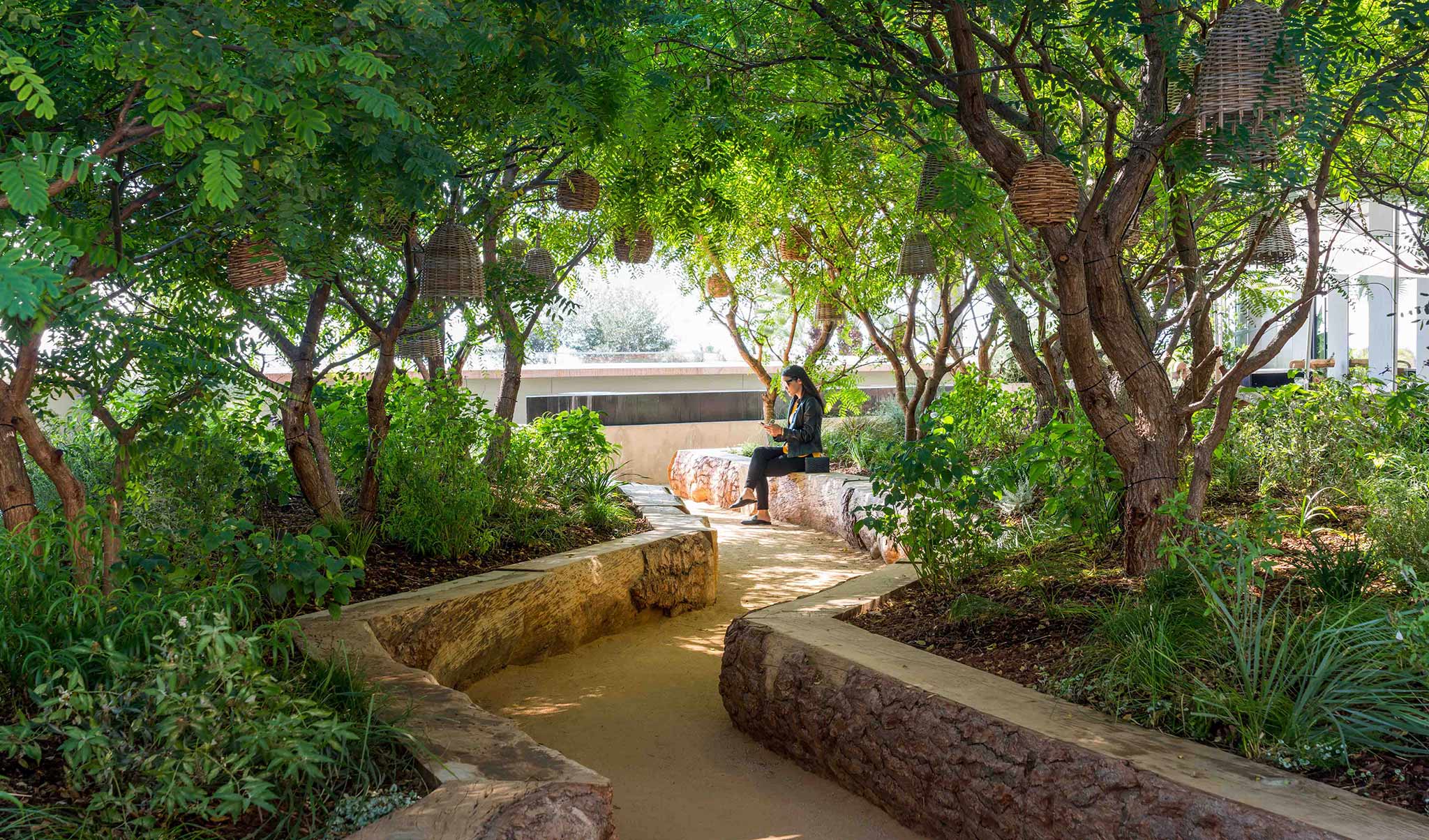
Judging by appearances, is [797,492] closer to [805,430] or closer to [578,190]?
[805,430]

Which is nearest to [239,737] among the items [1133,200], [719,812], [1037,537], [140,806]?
[140,806]

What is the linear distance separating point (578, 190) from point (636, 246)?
1.31 m

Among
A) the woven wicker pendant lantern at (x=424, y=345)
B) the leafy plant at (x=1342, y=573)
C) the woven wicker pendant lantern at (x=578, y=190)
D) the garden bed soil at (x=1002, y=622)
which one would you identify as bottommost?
the garden bed soil at (x=1002, y=622)

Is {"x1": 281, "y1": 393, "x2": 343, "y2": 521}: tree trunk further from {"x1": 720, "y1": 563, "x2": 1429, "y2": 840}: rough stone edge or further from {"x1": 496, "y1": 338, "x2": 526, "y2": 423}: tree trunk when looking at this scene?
{"x1": 720, "y1": 563, "x2": 1429, "y2": 840}: rough stone edge

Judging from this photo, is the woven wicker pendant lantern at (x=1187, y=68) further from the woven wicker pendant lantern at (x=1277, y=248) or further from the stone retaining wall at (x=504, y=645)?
the stone retaining wall at (x=504, y=645)

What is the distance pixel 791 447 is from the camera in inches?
376

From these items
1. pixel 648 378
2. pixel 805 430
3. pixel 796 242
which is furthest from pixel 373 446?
pixel 648 378

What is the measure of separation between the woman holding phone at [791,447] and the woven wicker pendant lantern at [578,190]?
3.66 m

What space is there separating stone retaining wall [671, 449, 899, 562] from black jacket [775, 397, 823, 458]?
0.26 metres

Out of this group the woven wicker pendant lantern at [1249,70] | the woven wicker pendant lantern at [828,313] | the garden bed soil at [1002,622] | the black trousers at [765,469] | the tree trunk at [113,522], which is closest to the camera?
the woven wicker pendant lantern at [1249,70]

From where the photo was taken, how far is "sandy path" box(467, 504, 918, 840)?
361 cm

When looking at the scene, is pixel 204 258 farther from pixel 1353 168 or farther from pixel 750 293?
pixel 750 293

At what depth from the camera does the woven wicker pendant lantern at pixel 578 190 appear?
5.93 metres

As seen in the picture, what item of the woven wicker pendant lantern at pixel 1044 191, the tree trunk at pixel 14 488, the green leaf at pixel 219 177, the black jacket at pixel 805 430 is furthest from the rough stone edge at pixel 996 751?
the black jacket at pixel 805 430
